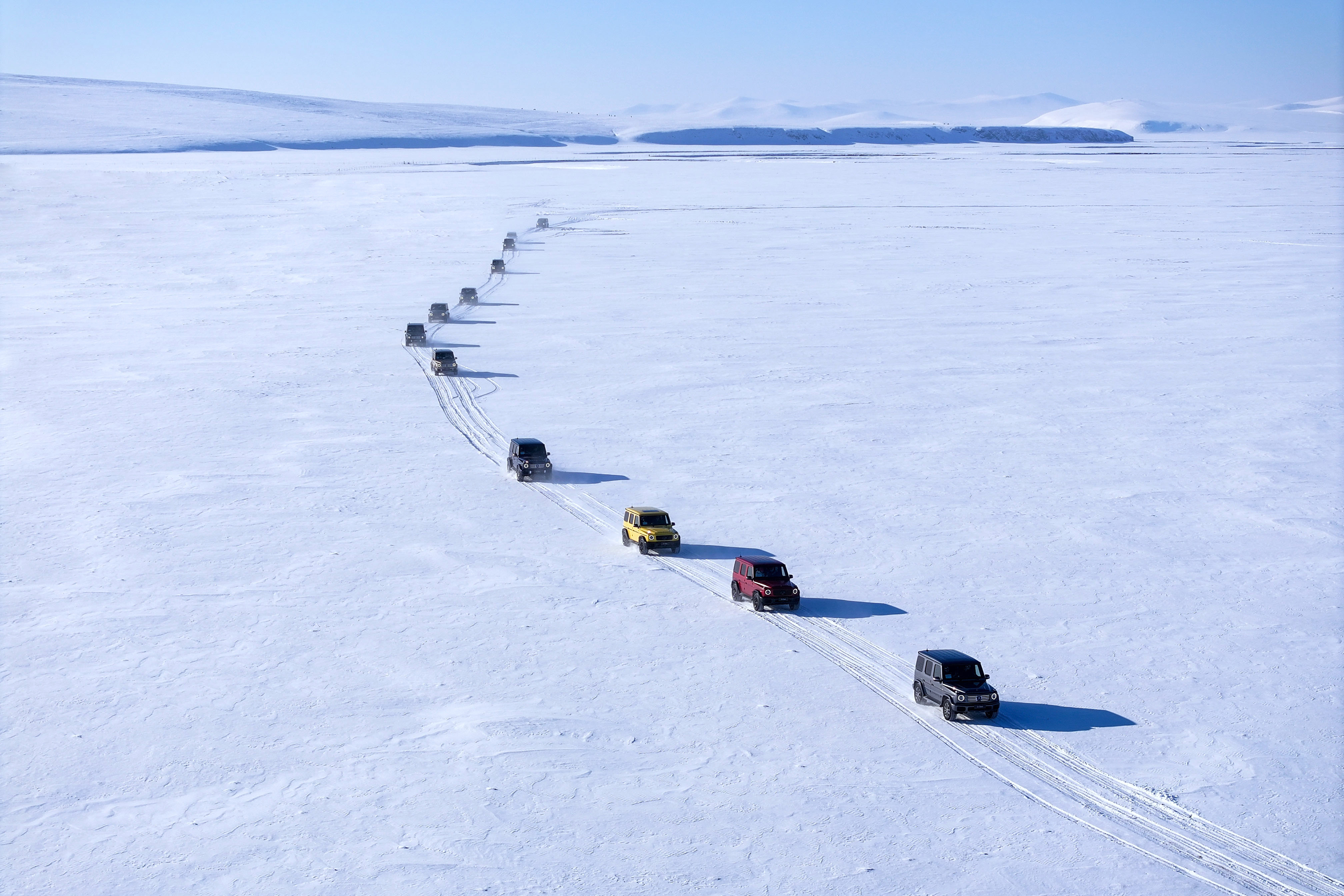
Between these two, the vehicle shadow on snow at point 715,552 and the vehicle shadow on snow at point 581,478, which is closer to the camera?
the vehicle shadow on snow at point 715,552

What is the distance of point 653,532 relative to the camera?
21.5m

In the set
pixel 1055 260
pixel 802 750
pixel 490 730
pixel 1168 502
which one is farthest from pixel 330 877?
pixel 1055 260

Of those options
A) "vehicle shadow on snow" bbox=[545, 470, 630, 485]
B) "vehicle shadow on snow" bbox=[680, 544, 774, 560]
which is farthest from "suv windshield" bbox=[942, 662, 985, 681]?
"vehicle shadow on snow" bbox=[545, 470, 630, 485]

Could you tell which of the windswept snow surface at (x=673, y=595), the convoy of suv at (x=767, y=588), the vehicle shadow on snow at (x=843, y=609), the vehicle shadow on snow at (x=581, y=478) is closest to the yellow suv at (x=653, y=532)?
the convoy of suv at (x=767, y=588)

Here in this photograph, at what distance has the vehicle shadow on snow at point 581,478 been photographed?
85.4 ft

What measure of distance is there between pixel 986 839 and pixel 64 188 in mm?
97631

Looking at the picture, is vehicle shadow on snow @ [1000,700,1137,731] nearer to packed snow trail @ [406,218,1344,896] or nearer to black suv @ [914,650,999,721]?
packed snow trail @ [406,218,1344,896]

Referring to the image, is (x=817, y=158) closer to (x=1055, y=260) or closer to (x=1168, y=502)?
(x=1055, y=260)

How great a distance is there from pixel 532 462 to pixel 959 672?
12.6 m

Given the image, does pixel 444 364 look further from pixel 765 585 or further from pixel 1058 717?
pixel 1058 717

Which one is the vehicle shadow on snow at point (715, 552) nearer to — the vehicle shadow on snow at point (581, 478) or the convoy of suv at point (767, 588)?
the convoy of suv at point (767, 588)

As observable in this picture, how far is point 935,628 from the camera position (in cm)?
1866

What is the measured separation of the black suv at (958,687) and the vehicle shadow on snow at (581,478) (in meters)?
11.5

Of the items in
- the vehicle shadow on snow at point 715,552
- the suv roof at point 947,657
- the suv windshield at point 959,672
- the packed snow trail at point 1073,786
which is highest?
the suv roof at point 947,657
